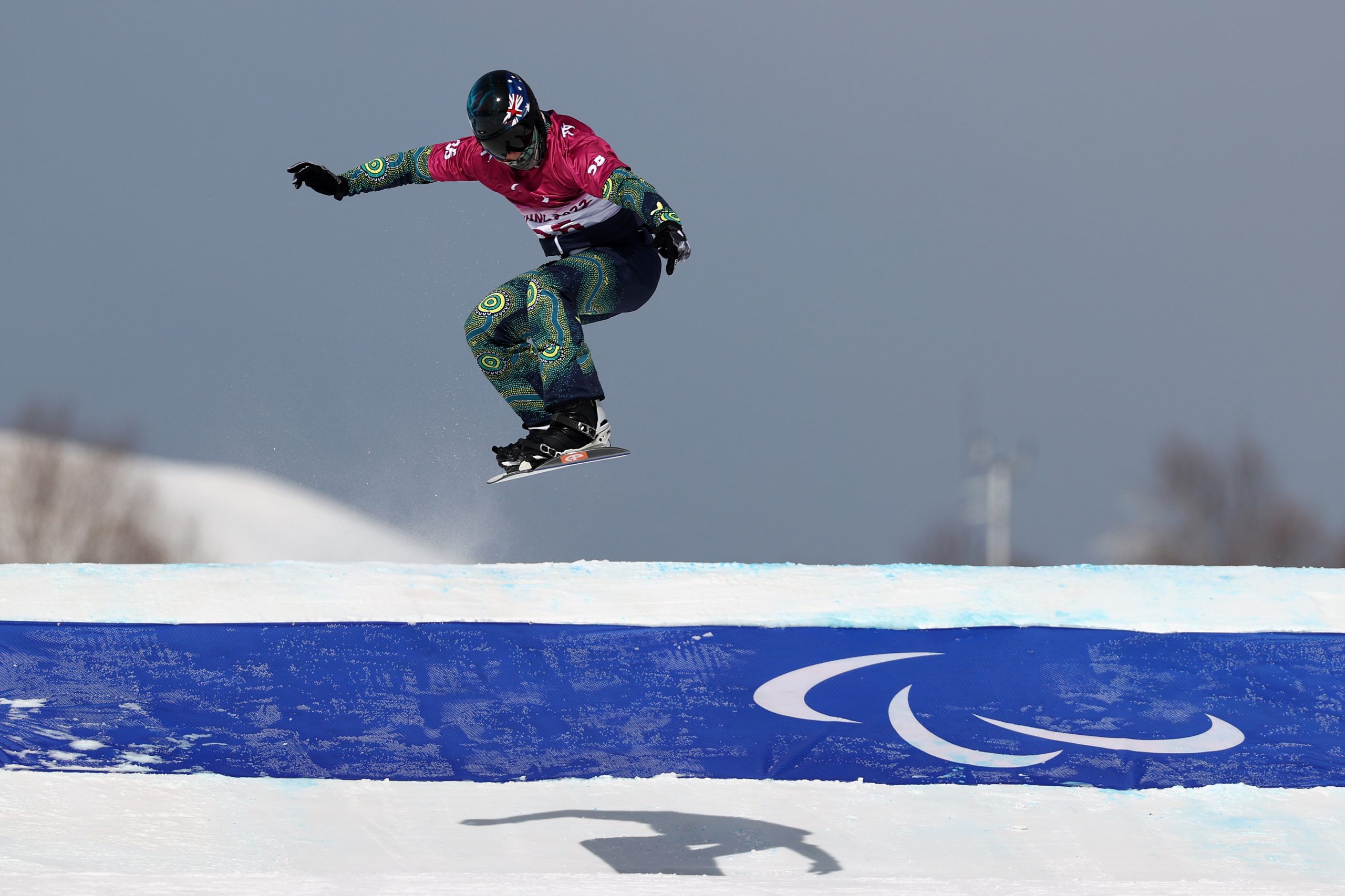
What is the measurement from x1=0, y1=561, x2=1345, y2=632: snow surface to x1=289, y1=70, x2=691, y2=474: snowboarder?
2.83ft

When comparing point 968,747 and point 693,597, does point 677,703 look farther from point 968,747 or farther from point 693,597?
point 968,747

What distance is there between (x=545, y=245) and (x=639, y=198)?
1.16m

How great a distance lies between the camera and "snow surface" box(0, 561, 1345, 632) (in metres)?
6.30

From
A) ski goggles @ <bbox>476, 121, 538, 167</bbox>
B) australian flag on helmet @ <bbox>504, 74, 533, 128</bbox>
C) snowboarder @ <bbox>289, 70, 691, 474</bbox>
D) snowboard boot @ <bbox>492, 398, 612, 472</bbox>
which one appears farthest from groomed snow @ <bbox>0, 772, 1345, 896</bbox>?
australian flag on helmet @ <bbox>504, 74, 533, 128</bbox>

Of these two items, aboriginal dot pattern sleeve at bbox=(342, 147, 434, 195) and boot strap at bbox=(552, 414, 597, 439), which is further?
aboriginal dot pattern sleeve at bbox=(342, 147, 434, 195)

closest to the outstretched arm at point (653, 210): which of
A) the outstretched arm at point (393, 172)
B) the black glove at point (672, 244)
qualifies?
the black glove at point (672, 244)

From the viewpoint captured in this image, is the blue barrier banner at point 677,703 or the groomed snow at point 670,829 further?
the blue barrier banner at point 677,703

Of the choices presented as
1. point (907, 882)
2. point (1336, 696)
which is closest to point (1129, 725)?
point (1336, 696)

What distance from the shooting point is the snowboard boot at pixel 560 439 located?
698 cm

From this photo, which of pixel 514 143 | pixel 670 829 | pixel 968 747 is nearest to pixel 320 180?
pixel 514 143

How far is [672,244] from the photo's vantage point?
6.07 m

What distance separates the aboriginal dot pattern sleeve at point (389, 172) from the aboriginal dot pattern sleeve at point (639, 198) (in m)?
1.26

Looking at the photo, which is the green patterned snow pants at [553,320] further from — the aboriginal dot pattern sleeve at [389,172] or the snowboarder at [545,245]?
the aboriginal dot pattern sleeve at [389,172]

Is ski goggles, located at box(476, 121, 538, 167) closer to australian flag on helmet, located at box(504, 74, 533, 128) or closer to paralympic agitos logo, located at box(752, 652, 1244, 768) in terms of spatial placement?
australian flag on helmet, located at box(504, 74, 533, 128)
